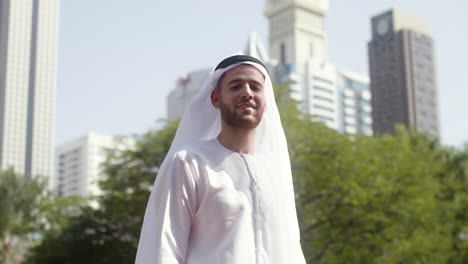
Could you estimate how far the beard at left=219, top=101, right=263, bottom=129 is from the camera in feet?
9.68

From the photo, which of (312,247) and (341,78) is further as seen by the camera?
(341,78)

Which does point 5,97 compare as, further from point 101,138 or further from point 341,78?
point 341,78

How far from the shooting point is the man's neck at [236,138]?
119 inches

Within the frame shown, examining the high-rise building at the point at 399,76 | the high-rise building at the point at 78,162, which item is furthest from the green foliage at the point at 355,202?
the high-rise building at the point at 78,162

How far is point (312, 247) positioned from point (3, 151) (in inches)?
4653

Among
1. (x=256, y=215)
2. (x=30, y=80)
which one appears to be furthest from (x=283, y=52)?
(x=256, y=215)

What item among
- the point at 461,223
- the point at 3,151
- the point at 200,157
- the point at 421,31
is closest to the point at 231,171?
the point at 200,157

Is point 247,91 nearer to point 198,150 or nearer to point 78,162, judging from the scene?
point 198,150

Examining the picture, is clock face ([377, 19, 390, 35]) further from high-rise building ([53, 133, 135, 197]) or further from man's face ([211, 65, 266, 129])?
man's face ([211, 65, 266, 129])

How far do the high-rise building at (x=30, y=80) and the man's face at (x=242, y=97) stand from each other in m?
134

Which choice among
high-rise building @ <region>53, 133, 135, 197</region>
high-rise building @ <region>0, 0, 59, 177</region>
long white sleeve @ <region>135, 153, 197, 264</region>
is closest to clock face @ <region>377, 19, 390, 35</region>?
high-rise building @ <region>0, 0, 59, 177</region>

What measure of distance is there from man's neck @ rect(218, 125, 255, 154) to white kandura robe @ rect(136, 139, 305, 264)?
0.15 feet

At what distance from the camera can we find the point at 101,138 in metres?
162

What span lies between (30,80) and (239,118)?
141m
